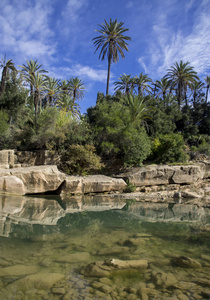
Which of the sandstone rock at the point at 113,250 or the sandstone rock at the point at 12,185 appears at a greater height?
the sandstone rock at the point at 12,185

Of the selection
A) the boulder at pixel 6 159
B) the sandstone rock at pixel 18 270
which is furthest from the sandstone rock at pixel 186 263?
Result: the boulder at pixel 6 159

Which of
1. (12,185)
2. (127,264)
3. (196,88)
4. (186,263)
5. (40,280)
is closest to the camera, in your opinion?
(40,280)

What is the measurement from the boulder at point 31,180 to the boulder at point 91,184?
0.66 m

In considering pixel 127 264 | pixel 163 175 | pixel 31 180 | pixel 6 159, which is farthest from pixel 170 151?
pixel 127 264

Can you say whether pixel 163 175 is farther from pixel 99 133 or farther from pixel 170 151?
pixel 99 133

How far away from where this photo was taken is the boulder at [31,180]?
12.5 meters

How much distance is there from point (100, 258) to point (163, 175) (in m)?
13.7

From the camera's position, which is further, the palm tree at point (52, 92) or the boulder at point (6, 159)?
the palm tree at point (52, 92)

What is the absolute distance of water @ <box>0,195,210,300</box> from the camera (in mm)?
3154

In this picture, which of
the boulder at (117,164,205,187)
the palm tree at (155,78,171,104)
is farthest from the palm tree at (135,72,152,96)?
the boulder at (117,164,205,187)

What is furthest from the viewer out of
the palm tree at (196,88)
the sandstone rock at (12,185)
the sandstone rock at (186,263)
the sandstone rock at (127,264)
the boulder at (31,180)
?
the palm tree at (196,88)

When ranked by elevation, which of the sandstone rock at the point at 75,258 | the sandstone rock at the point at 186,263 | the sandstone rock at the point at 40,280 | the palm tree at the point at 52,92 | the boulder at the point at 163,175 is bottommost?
the sandstone rock at the point at 75,258

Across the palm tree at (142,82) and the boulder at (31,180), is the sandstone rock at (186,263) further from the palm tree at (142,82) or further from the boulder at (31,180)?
the palm tree at (142,82)

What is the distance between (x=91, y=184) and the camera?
15078 millimetres
